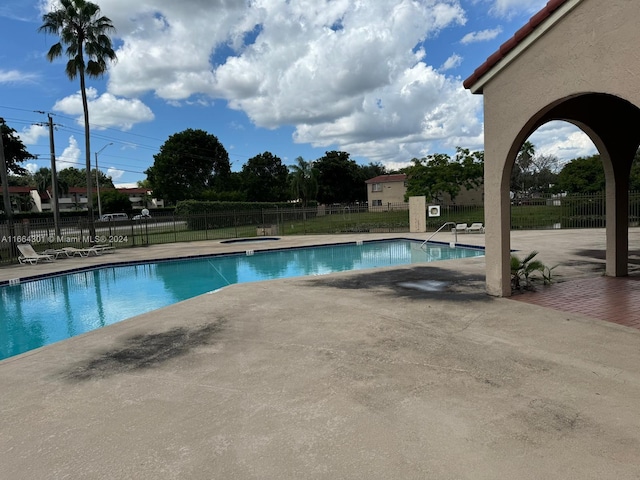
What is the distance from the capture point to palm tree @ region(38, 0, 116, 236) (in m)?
20.1

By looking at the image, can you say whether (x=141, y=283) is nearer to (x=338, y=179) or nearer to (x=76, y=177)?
(x=338, y=179)

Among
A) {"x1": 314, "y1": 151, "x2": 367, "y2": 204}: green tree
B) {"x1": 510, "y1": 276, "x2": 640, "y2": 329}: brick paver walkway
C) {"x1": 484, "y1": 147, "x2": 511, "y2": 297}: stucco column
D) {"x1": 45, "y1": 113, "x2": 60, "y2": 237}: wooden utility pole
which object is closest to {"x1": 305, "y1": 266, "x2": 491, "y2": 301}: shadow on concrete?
{"x1": 484, "y1": 147, "x2": 511, "y2": 297}: stucco column

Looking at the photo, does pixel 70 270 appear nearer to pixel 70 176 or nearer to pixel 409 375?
pixel 409 375

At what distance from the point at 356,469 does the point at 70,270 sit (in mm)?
15630

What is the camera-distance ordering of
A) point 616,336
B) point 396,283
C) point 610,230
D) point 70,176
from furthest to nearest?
point 70,176
point 396,283
point 610,230
point 616,336

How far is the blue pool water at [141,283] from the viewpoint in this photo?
8.88 m

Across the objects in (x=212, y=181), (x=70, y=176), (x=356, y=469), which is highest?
(x=70, y=176)

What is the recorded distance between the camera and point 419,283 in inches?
362

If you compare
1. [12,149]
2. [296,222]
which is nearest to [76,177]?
[12,149]

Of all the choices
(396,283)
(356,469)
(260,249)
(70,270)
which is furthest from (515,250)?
(70,270)

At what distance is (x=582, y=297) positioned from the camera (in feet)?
23.0

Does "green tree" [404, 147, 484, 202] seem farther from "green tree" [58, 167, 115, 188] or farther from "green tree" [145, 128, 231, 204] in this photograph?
"green tree" [58, 167, 115, 188]

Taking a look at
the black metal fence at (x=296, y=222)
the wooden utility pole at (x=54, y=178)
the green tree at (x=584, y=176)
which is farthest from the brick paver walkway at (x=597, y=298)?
the green tree at (x=584, y=176)

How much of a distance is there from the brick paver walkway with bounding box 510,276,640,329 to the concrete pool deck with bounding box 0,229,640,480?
395 mm
